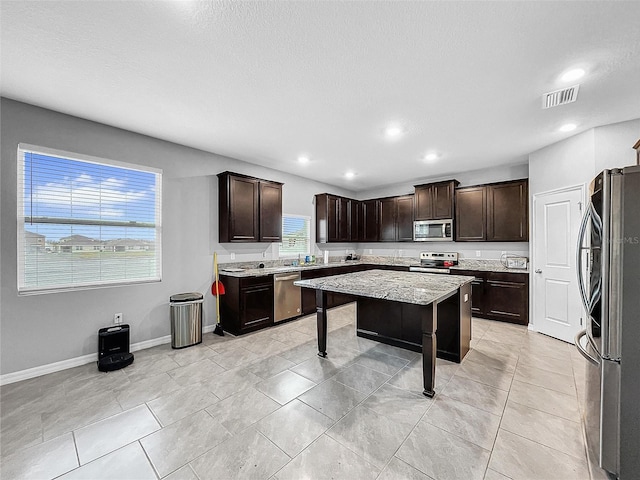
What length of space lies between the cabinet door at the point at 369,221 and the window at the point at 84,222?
475cm

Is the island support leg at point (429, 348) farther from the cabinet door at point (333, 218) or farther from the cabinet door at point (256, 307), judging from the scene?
the cabinet door at point (333, 218)

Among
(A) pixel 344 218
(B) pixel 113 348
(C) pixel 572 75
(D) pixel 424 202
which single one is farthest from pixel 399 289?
(A) pixel 344 218

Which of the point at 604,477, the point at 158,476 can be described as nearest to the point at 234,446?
the point at 158,476

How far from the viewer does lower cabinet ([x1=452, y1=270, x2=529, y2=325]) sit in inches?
172

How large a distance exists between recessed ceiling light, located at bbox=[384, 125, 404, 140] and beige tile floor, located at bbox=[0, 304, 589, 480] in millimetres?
2845

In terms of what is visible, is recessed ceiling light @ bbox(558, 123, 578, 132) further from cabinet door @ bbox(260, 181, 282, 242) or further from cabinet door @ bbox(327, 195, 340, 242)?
cabinet door @ bbox(260, 181, 282, 242)

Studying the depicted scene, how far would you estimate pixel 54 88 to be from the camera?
2.47 meters

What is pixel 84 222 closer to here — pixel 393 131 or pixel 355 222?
pixel 393 131

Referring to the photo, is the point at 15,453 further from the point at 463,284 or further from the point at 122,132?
the point at 463,284

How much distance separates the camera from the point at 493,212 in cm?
494

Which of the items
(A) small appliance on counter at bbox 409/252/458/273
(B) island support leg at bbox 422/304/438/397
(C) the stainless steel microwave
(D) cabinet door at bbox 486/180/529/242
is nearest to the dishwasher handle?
(A) small appliance on counter at bbox 409/252/458/273

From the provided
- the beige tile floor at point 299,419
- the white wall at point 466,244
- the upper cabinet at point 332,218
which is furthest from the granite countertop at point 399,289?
the upper cabinet at point 332,218

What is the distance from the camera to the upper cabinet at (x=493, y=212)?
15.2 feet

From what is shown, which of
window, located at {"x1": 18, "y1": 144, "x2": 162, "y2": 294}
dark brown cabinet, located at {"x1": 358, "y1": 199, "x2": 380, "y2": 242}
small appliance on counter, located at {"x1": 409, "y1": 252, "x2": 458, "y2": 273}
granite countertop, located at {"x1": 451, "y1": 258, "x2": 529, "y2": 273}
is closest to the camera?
window, located at {"x1": 18, "y1": 144, "x2": 162, "y2": 294}
